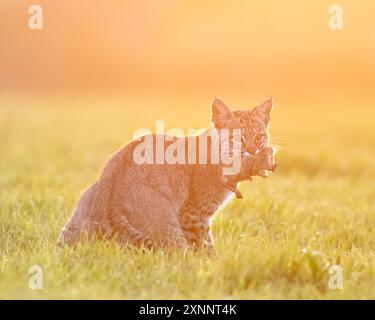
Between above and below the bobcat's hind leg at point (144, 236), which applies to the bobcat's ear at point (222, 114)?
above

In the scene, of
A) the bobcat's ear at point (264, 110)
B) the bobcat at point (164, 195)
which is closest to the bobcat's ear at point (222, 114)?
the bobcat at point (164, 195)

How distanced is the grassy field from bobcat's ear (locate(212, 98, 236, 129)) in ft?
3.47

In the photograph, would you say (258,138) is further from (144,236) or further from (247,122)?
(144,236)

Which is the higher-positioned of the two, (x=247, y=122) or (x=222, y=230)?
(x=247, y=122)

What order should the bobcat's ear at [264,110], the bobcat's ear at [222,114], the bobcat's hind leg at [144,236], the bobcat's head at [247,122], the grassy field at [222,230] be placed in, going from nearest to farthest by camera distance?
the grassy field at [222,230]
the bobcat's hind leg at [144,236]
the bobcat's head at [247,122]
the bobcat's ear at [222,114]
the bobcat's ear at [264,110]

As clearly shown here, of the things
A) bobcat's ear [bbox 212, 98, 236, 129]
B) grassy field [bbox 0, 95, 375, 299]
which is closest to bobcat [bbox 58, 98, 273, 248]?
bobcat's ear [bbox 212, 98, 236, 129]

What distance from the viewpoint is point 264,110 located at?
7.52 meters

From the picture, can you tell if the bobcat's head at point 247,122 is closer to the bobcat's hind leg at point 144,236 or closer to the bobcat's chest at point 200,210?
the bobcat's chest at point 200,210

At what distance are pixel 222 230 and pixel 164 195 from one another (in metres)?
1.23

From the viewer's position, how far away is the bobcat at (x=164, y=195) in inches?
276

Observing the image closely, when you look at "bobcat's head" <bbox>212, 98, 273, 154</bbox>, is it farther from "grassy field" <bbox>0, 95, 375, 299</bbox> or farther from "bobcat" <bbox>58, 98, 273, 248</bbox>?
"grassy field" <bbox>0, 95, 375, 299</bbox>

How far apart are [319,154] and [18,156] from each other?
5400 mm

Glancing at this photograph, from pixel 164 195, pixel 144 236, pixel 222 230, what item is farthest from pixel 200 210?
pixel 222 230

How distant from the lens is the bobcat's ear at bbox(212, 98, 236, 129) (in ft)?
24.1
